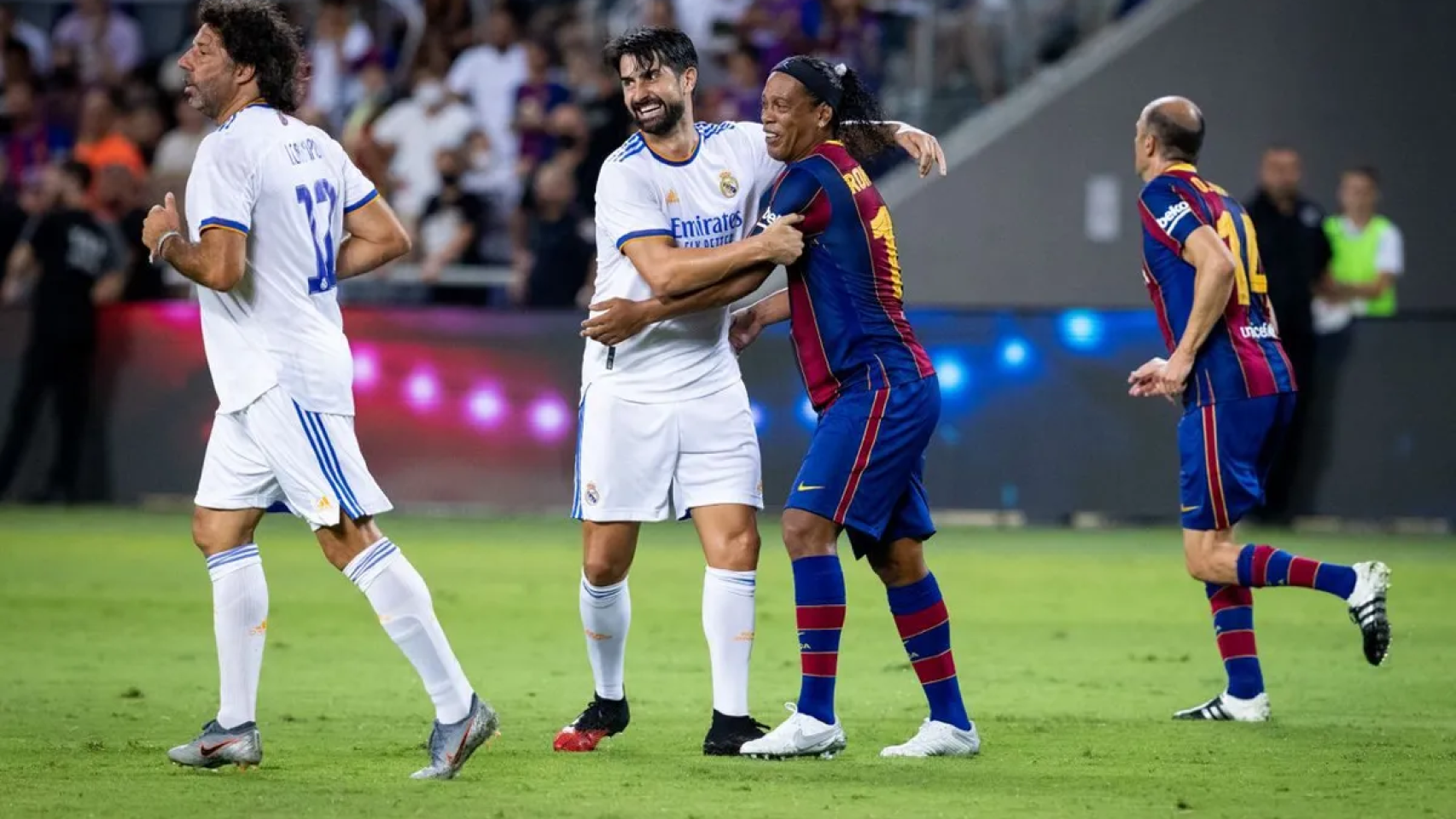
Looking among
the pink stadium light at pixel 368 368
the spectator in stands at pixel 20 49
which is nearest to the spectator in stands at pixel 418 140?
the pink stadium light at pixel 368 368

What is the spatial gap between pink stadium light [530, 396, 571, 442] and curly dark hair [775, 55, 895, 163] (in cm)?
961

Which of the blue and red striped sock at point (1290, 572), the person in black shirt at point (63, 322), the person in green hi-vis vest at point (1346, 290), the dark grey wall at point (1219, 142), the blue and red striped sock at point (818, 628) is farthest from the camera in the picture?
the dark grey wall at point (1219, 142)

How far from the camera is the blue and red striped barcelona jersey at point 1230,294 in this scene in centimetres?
865

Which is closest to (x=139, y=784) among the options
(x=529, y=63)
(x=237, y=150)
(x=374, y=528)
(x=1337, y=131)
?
(x=374, y=528)

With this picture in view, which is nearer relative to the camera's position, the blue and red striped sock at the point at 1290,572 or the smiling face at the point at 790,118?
the smiling face at the point at 790,118

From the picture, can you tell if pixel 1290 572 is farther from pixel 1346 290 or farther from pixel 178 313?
pixel 178 313

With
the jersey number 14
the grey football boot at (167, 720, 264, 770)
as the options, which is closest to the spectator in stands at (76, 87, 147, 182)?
the jersey number 14

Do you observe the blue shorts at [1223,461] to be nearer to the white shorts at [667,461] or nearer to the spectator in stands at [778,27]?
the white shorts at [667,461]

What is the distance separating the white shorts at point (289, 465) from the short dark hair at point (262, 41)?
1.01 m

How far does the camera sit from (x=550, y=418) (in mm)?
17266

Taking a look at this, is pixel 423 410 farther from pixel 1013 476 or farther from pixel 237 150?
pixel 237 150

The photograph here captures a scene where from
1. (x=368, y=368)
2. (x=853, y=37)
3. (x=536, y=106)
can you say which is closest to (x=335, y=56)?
(x=536, y=106)

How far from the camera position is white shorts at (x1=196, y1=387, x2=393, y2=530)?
689cm

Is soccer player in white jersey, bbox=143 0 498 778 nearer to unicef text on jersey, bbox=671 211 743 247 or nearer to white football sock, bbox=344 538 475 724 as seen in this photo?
white football sock, bbox=344 538 475 724
